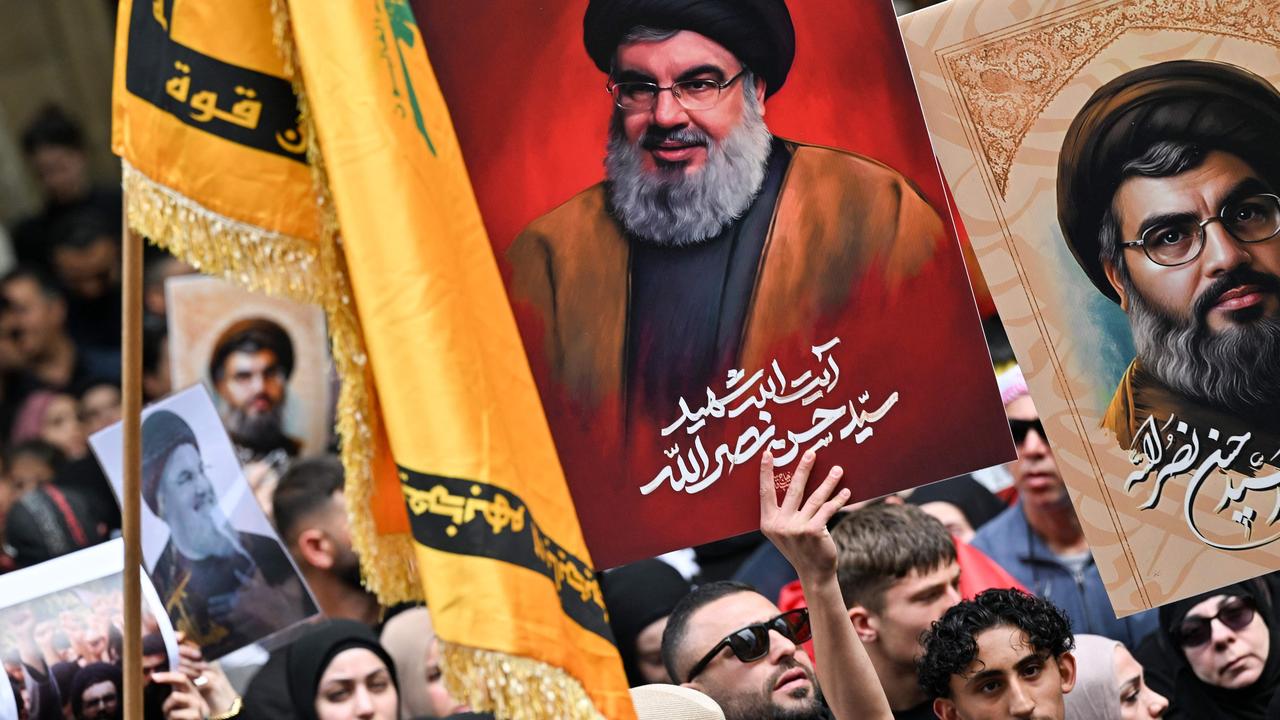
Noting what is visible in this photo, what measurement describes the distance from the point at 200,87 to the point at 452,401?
2.64 ft

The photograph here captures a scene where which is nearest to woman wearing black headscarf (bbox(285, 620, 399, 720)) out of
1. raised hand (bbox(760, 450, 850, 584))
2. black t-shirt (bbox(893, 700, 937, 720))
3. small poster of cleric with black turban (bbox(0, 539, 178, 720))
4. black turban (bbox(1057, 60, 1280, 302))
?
small poster of cleric with black turban (bbox(0, 539, 178, 720))

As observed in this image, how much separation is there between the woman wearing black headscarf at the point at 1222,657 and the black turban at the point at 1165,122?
4.09 ft

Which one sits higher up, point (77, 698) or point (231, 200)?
point (231, 200)

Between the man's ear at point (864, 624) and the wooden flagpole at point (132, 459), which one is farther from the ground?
the wooden flagpole at point (132, 459)

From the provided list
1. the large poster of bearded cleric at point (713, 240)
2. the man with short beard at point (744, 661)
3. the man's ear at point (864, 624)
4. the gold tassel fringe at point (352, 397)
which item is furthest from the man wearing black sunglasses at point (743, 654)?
the gold tassel fringe at point (352, 397)

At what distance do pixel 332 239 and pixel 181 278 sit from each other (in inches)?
152

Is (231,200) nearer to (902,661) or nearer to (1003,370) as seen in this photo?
(902,661)

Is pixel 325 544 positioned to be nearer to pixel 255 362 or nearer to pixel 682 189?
pixel 255 362

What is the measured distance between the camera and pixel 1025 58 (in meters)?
3.40

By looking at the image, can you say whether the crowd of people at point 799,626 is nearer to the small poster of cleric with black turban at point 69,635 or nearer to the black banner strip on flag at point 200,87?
the small poster of cleric with black turban at point 69,635

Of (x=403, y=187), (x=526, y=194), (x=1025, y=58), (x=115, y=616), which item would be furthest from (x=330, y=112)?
(x=115, y=616)

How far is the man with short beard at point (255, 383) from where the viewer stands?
6082mm

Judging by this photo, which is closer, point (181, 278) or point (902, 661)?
point (902, 661)

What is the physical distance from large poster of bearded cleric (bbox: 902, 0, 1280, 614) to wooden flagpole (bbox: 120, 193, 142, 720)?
1.71 metres
